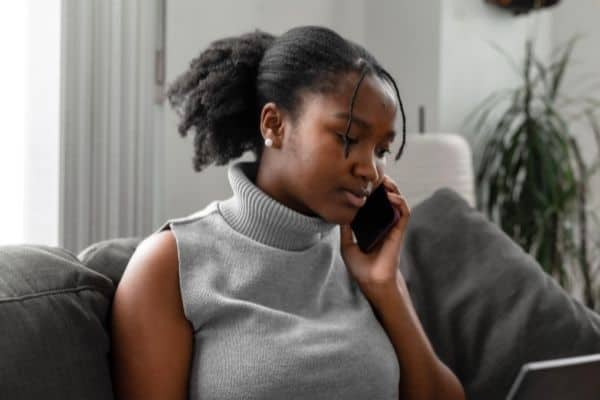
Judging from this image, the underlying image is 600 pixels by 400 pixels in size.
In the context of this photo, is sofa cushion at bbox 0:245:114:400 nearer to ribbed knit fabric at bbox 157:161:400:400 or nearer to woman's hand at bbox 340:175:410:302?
ribbed knit fabric at bbox 157:161:400:400

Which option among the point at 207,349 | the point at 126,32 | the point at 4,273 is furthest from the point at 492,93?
the point at 4,273

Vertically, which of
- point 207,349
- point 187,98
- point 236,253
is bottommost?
point 207,349

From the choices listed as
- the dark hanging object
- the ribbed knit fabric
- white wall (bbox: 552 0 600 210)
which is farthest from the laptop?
white wall (bbox: 552 0 600 210)

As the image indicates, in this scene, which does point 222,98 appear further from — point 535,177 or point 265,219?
point 535,177

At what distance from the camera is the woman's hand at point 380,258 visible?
4.75 ft

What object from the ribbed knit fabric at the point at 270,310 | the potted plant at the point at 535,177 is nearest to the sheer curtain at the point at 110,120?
the ribbed knit fabric at the point at 270,310

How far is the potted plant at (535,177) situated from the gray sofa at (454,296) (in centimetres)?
110

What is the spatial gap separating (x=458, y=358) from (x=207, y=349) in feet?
2.00

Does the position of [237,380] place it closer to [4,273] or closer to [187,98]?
[4,273]

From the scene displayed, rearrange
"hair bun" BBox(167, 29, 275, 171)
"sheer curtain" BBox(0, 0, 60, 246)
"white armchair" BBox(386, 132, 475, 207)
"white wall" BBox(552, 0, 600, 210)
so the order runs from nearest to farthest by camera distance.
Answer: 1. "hair bun" BBox(167, 29, 275, 171)
2. "sheer curtain" BBox(0, 0, 60, 246)
3. "white armchair" BBox(386, 132, 475, 207)
4. "white wall" BBox(552, 0, 600, 210)

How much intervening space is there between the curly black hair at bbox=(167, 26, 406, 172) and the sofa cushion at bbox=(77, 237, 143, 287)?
21cm

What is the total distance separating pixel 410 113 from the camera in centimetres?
287

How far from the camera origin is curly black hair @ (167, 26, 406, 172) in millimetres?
1326

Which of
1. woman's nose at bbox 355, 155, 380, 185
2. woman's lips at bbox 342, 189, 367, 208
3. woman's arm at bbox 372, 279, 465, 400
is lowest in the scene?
woman's arm at bbox 372, 279, 465, 400
